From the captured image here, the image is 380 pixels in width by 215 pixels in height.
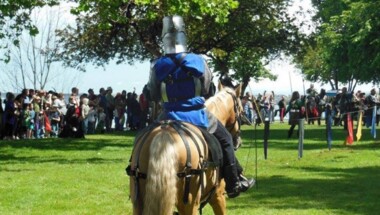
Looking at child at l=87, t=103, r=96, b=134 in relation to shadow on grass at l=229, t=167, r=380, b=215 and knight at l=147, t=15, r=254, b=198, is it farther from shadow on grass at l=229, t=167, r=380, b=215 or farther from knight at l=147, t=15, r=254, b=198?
knight at l=147, t=15, r=254, b=198

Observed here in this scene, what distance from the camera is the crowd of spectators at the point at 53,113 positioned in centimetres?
2997

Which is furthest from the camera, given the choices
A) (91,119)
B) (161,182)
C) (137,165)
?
(91,119)

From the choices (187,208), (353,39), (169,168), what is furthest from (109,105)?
(169,168)

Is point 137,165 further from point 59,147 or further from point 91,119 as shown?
point 91,119

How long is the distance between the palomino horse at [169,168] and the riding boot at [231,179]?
0.70m

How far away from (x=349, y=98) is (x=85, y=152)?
717 inches

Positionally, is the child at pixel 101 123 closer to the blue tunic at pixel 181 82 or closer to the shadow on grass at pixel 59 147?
the shadow on grass at pixel 59 147

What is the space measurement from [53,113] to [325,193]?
18.4 m

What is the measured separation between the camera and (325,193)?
15594 mm

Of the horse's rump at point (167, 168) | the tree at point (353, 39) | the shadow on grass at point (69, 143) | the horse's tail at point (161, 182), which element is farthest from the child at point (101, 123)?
the horse's tail at point (161, 182)

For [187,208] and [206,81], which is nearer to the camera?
[187,208]

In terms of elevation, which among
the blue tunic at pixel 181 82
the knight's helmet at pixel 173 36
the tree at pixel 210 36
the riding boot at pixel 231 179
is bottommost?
the riding boot at pixel 231 179

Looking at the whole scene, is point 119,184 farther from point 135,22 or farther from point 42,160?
point 135,22

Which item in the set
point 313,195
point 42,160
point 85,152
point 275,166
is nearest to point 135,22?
point 85,152
